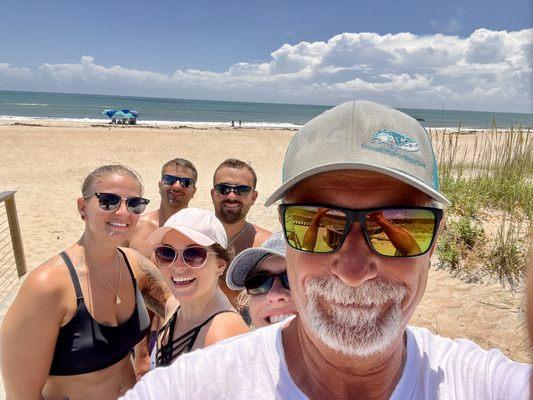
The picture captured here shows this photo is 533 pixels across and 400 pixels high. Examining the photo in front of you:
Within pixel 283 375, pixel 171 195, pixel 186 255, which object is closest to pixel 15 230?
pixel 171 195

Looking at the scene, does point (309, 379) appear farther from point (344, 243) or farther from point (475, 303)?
point (475, 303)

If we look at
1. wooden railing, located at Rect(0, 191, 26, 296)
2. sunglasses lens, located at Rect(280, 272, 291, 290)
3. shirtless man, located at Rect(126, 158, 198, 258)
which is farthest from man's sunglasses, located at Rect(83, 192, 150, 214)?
wooden railing, located at Rect(0, 191, 26, 296)

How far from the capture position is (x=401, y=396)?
118cm

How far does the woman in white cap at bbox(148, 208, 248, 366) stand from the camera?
6.54 ft

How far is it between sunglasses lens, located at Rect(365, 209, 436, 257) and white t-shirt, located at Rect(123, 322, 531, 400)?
0.34 m

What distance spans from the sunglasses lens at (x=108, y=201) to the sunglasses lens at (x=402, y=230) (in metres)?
1.91

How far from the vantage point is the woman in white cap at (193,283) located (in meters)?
1.99

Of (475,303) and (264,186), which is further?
(264,186)

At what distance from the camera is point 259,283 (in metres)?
2.13

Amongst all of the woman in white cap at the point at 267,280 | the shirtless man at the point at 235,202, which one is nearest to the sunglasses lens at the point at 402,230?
the woman in white cap at the point at 267,280

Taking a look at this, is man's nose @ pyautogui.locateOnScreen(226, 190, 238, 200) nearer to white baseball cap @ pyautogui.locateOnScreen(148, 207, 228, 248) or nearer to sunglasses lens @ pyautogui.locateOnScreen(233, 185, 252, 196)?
sunglasses lens @ pyautogui.locateOnScreen(233, 185, 252, 196)

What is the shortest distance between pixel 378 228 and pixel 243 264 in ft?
3.56

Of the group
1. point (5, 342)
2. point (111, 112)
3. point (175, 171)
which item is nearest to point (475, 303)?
point (175, 171)

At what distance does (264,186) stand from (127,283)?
11499 millimetres
